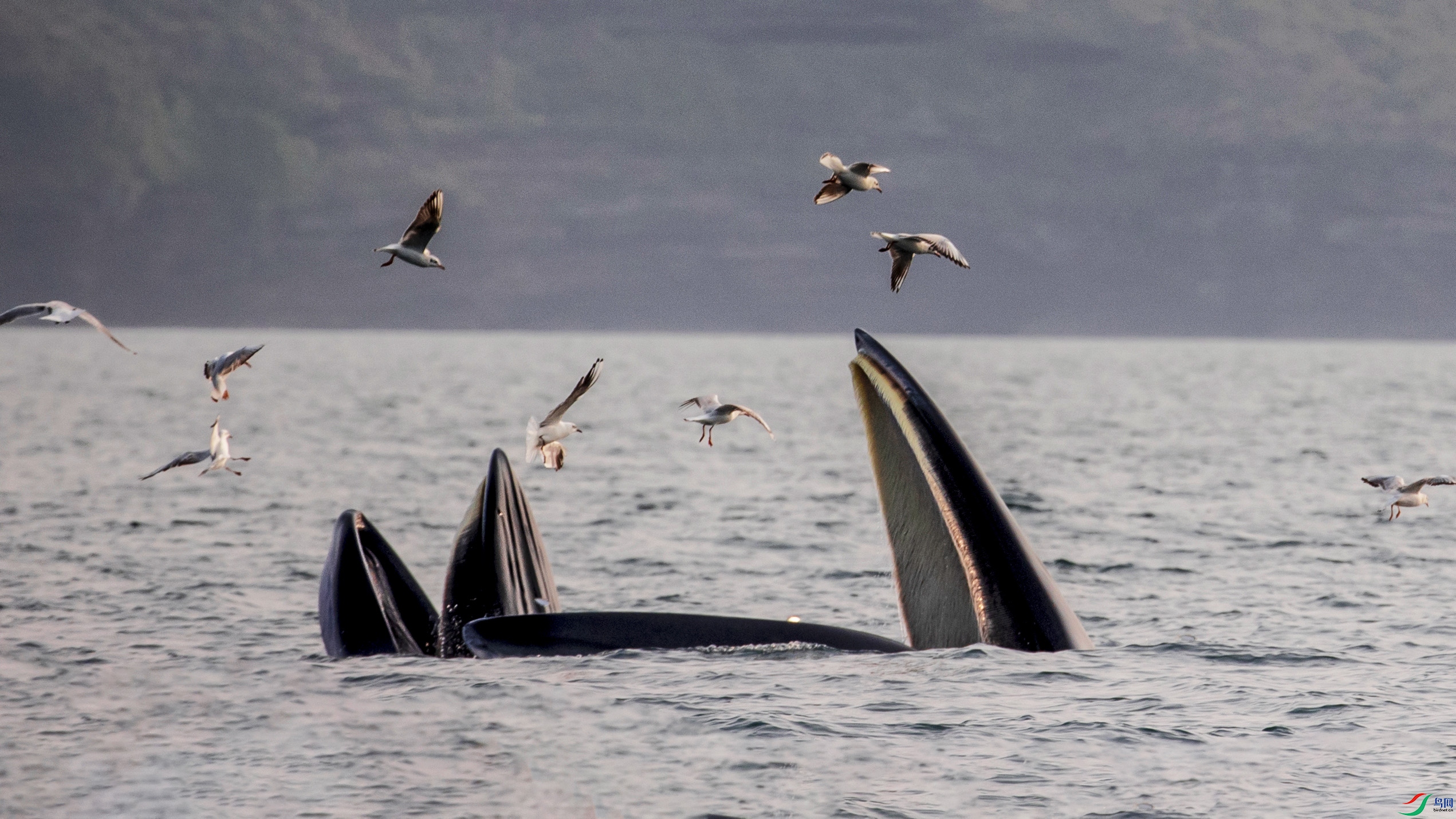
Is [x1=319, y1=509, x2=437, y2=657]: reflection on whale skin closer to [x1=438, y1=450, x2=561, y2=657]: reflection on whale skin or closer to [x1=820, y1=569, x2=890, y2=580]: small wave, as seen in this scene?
[x1=438, y1=450, x2=561, y2=657]: reflection on whale skin

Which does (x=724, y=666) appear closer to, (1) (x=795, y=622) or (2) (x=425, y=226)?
(1) (x=795, y=622)

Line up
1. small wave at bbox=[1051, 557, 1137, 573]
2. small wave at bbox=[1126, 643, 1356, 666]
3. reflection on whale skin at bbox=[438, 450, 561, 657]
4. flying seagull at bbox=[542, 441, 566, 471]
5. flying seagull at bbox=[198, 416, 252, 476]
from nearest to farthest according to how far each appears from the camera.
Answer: reflection on whale skin at bbox=[438, 450, 561, 657] → flying seagull at bbox=[542, 441, 566, 471] → flying seagull at bbox=[198, 416, 252, 476] → small wave at bbox=[1126, 643, 1356, 666] → small wave at bbox=[1051, 557, 1137, 573]

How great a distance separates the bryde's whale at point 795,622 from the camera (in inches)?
378

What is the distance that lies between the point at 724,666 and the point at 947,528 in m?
3.24

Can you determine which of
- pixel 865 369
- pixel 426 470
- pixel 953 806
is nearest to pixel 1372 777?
pixel 953 806

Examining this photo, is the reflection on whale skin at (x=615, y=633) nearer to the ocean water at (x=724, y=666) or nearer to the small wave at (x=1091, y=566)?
the ocean water at (x=724, y=666)

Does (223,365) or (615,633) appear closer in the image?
(615,633)

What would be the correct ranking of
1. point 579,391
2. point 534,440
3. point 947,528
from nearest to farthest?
point 947,528
point 579,391
point 534,440

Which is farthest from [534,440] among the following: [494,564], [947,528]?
[947,528]

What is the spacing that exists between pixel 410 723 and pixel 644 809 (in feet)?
7.68

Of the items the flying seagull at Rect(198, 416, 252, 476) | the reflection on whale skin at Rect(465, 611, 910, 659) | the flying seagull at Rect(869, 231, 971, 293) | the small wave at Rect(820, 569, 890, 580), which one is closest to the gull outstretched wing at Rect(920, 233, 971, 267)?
the flying seagull at Rect(869, 231, 971, 293)

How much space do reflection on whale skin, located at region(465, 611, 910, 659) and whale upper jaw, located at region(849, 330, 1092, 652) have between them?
1.45 metres

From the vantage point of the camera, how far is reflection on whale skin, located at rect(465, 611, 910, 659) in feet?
35.3

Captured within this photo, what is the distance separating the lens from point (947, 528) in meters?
9.55
